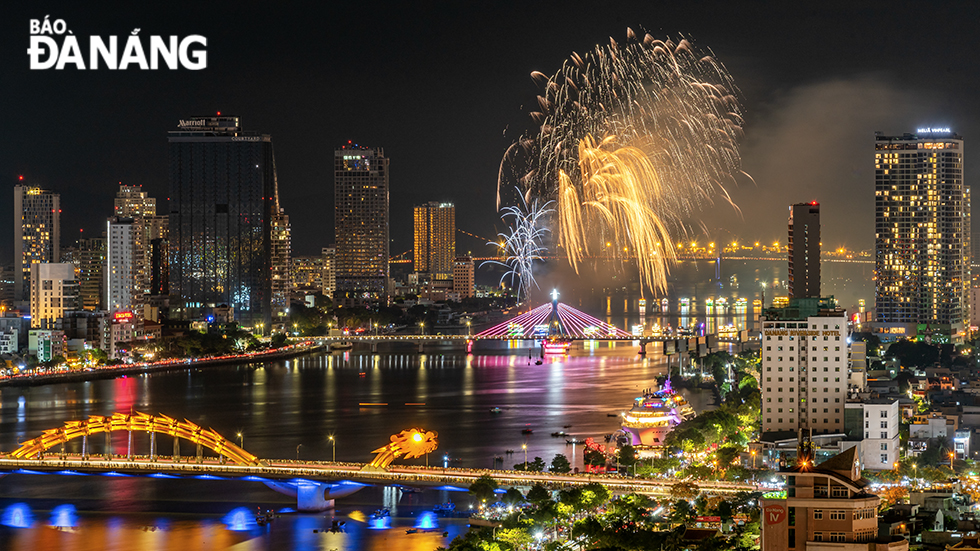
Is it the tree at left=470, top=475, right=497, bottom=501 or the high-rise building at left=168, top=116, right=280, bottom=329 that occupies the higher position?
the high-rise building at left=168, top=116, right=280, bottom=329

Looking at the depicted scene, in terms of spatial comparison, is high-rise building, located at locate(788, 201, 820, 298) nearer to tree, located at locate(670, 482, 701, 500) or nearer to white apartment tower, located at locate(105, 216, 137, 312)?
tree, located at locate(670, 482, 701, 500)

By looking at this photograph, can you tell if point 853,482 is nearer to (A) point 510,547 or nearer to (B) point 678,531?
(B) point 678,531

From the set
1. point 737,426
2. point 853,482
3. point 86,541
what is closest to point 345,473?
point 86,541

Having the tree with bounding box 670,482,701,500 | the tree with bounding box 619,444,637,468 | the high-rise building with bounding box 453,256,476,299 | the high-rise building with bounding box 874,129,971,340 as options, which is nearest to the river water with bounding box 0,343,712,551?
the tree with bounding box 619,444,637,468

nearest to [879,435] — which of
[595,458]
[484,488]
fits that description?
[595,458]

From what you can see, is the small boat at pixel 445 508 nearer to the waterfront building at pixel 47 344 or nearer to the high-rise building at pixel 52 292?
the waterfront building at pixel 47 344

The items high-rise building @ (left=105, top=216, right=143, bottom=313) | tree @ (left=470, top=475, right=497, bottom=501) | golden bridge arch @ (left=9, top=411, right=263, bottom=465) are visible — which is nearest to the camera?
tree @ (left=470, top=475, right=497, bottom=501)

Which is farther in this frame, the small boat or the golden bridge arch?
the golden bridge arch
